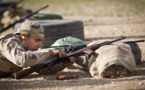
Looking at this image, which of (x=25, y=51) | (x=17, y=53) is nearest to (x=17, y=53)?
(x=17, y=53)

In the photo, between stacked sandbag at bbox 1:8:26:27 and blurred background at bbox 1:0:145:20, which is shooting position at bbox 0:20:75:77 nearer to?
stacked sandbag at bbox 1:8:26:27

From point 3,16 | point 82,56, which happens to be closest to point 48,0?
point 3,16

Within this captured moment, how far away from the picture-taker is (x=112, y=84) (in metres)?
4.24

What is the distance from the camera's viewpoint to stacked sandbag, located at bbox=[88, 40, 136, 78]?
15.1 feet

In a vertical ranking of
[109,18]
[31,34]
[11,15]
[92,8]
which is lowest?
[92,8]

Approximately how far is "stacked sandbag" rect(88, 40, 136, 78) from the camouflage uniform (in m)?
0.87

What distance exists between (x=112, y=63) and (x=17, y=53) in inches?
56.4

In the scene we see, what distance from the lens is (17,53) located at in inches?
170

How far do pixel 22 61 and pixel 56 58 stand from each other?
2.80 ft

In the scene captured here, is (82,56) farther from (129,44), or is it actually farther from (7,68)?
(7,68)

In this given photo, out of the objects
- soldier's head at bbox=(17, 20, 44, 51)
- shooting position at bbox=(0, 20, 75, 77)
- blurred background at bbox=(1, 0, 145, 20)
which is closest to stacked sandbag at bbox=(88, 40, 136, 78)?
shooting position at bbox=(0, 20, 75, 77)

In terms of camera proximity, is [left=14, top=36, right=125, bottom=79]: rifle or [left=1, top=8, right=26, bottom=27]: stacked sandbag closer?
[left=14, top=36, right=125, bottom=79]: rifle

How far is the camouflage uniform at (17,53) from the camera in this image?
432 centimetres

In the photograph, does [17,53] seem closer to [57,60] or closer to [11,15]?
[57,60]
